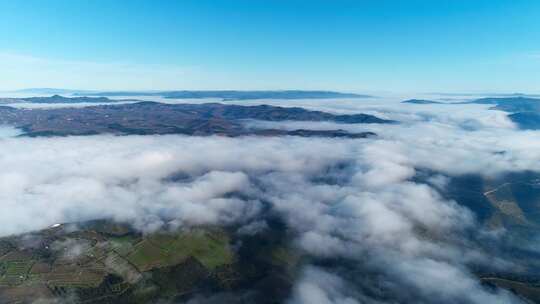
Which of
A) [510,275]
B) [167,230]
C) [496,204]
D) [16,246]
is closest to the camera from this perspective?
[510,275]

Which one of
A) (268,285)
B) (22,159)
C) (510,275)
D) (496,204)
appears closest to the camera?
(268,285)

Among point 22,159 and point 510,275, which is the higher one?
point 22,159

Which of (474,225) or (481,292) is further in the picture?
(474,225)

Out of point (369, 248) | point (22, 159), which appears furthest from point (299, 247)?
point (22, 159)

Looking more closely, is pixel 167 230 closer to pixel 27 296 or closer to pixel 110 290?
pixel 110 290

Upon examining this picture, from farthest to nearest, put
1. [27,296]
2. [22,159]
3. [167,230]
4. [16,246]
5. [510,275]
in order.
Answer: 1. [22,159]
2. [167,230]
3. [16,246]
4. [510,275]
5. [27,296]

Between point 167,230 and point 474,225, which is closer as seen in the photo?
point 167,230

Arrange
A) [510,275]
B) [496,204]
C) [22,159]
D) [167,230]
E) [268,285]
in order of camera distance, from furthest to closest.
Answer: [22,159] < [496,204] < [167,230] < [510,275] < [268,285]

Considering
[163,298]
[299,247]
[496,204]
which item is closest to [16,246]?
[163,298]

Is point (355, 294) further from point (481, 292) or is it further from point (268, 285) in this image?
point (481, 292)
